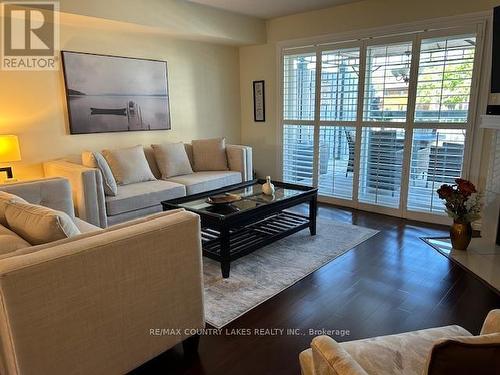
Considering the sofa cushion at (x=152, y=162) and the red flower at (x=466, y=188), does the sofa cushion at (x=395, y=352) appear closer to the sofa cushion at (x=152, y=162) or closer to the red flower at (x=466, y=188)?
the red flower at (x=466, y=188)

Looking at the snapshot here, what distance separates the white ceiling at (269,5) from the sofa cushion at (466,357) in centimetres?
436

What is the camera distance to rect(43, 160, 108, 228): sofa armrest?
326 centimetres

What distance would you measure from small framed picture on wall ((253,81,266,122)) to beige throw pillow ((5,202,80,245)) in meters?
4.14

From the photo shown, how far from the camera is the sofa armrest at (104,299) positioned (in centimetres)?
133

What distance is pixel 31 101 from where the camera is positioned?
366 cm

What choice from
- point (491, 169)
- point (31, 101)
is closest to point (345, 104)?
point (491, 169)

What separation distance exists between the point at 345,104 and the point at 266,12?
1634mm

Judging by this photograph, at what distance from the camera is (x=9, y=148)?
128 inches

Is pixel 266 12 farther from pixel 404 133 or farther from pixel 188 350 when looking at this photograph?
pixel 188 350

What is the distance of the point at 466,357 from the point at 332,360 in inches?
14.6

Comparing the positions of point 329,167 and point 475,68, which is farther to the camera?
point 329,167

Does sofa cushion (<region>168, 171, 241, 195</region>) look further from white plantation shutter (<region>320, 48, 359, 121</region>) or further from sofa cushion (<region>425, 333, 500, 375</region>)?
sofa cushion (<region>425, 333, 500, 375</region>)

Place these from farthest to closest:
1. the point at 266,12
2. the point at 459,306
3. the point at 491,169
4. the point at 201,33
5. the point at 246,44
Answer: the point at 246,44, the point at 266,12, the point at 201,33, the point at 491,169, the point at 459,306

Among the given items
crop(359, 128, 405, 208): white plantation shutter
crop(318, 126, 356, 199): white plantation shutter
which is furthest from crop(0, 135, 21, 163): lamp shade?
crop(359, 128, 405, 208): white plantation shutter
